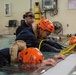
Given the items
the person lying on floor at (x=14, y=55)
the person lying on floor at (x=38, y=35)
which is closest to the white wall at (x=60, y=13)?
the person lying on floor at (x=38, y=35)

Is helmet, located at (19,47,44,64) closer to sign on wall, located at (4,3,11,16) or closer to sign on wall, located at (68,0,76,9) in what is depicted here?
sign on wall, located at (68,0,76,9)

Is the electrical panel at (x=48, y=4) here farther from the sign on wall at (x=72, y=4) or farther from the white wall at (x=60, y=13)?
the sign on wall at (x=72, y=4)

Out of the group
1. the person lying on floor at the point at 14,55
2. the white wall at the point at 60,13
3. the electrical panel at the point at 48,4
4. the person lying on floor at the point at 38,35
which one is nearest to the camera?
the person lying on floor at the point at 14,55

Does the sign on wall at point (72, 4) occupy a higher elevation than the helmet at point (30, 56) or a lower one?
higher

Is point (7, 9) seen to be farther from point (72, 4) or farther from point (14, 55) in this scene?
point (14, 55)

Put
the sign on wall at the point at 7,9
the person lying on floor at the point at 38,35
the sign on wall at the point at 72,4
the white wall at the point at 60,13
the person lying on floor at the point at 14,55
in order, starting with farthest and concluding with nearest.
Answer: the sign on wall at the point at 7,9
the white wall at the point at 60,13
the sign on wall at the point at 72,4
the person lying on floor at the point at 38,35
the person lying on floor at the point at 14,55

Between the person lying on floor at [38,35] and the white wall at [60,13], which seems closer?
the person lying on floor at [38,35]

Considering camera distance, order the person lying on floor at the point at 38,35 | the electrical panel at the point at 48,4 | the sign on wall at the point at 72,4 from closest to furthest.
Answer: the person lying on floor at the point at 38,35
the sign on wall at the point at 72,4
the electrical panel at the point at 48,4

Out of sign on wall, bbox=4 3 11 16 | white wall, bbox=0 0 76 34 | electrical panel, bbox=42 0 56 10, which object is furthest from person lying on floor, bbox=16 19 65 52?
sign on wall, bbox=4 3 11 16

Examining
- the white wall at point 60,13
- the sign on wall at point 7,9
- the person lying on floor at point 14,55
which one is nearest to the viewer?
the person lying on floor at point 14,55

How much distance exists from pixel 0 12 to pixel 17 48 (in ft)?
27.0

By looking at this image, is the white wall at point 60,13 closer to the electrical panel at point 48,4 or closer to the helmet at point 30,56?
the electrical panel at point 48,4

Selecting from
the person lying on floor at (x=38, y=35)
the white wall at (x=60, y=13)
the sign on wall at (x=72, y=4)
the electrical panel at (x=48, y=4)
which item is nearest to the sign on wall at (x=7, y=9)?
the white wall at (x=60, y=13)

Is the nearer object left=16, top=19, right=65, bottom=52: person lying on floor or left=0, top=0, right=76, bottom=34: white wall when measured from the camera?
left=16, top=19, right=65, bottom=52: person lying on floor
